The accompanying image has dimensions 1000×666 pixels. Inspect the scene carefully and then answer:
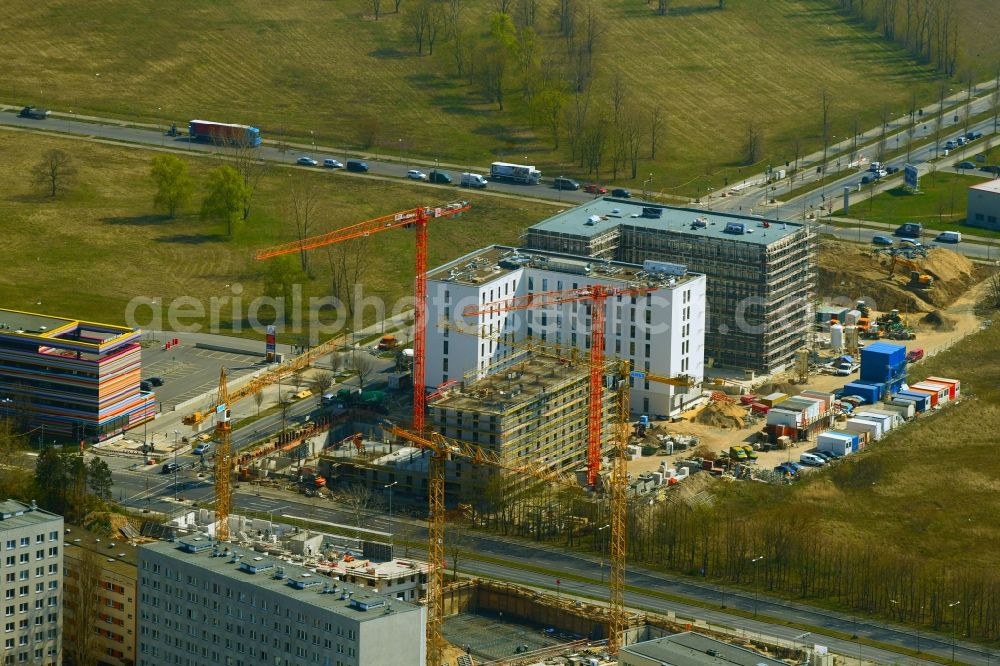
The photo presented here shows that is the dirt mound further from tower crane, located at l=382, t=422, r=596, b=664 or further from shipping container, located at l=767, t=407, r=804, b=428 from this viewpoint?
tower crane, located at l=382, t=422, r=596, b=664

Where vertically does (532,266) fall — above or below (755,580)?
above

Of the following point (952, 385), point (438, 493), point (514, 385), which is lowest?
point (952, 385)

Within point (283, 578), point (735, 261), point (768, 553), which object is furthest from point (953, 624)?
point (735, 261)

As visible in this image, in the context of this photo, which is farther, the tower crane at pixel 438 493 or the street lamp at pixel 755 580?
the street lamp at pixel 755 580

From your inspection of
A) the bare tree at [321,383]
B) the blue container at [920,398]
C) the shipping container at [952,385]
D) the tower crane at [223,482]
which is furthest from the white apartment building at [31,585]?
the shipping container at [952,385]

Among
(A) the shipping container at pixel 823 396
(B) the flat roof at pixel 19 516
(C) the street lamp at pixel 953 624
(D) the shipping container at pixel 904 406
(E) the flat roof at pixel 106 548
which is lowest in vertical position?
(C) the street lamp at pixel 953 624

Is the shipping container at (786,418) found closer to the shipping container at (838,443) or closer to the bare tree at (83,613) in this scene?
the shipping container at (838,443)

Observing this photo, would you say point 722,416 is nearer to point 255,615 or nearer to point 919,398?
point 919,398
